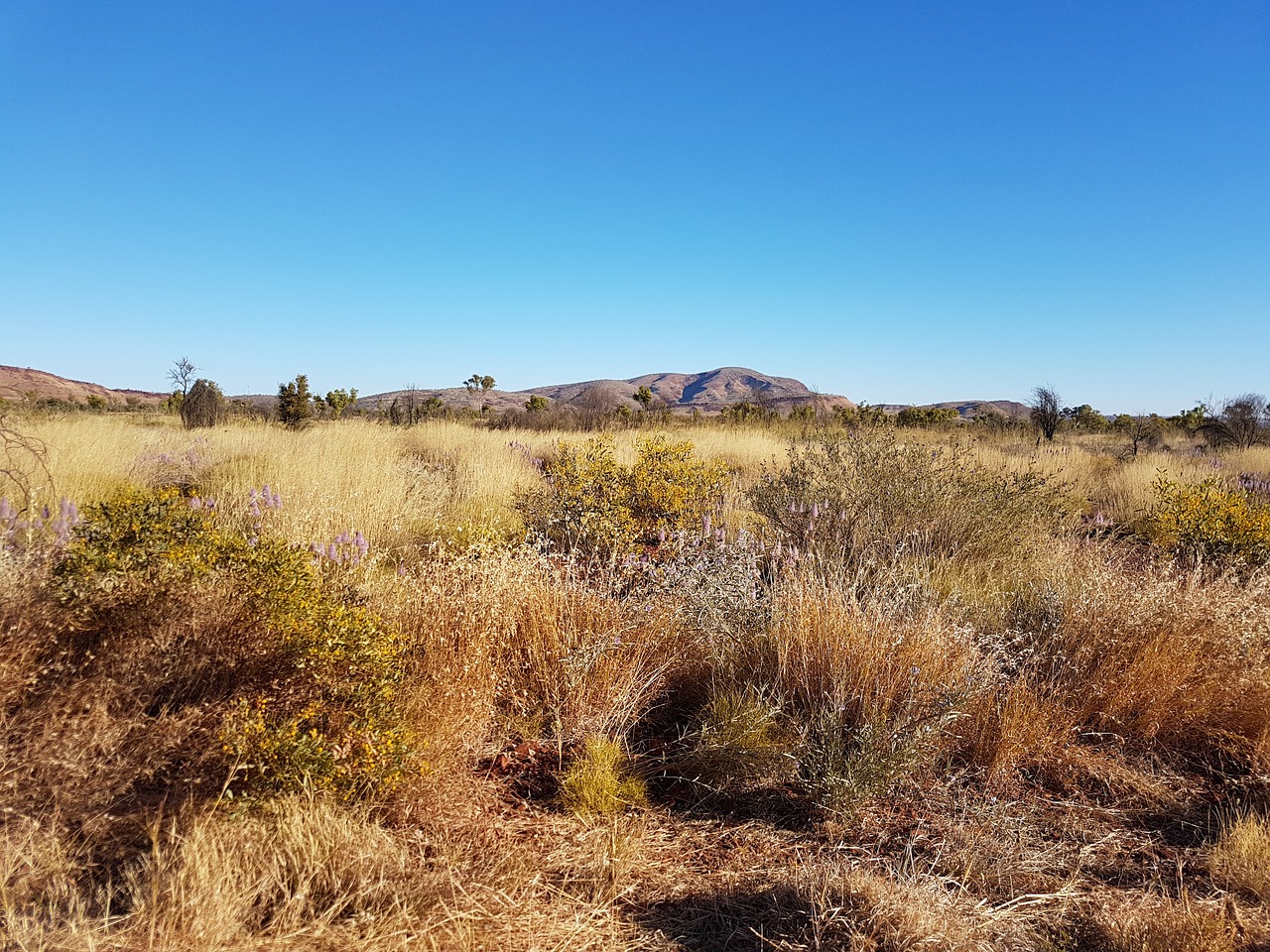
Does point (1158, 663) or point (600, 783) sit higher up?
point (1158, 663)

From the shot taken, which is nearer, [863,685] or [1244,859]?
[1244,859]

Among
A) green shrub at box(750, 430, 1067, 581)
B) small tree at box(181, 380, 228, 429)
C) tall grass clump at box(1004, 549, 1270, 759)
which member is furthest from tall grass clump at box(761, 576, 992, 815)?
small tree at box(181, 380, 228, 429)

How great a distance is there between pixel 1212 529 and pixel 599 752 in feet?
20.0

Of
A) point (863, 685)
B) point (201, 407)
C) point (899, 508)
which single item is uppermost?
point (201, 407)

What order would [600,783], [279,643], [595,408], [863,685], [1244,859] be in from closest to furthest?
[1244,859] → [279,643] → [600,783] → [863,685] → [595,408]

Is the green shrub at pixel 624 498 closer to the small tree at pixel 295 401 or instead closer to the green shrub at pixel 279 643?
the green shrub at pixel 279 643

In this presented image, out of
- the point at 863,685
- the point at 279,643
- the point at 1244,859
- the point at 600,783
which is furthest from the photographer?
the point at 863,685

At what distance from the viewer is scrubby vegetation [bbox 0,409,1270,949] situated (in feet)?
6.56

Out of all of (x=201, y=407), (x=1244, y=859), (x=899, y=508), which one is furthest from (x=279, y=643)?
(x=201, y=407)

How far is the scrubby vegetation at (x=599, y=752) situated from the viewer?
2.00 meters

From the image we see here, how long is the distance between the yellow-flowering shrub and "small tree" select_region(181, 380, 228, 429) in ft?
60.9

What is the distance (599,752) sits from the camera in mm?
2895

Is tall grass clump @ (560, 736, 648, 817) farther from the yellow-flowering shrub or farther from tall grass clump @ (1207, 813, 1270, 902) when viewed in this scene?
the yellow-flowering shrub

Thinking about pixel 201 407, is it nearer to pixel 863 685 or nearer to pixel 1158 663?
pixel 863 685
